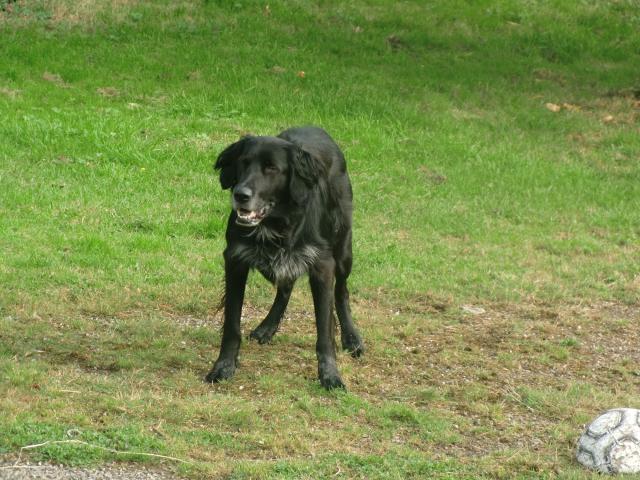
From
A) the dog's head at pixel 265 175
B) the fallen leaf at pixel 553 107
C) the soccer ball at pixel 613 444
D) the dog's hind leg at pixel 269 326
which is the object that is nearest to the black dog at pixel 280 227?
the dog's head at pixel 265 175

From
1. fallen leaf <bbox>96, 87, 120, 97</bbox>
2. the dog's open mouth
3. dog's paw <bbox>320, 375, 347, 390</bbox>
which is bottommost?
fallen leaf <bbox>96, 87, 120, 97</bbox>

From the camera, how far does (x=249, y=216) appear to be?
686 centimetres

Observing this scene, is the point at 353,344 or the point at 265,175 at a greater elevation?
the point at 265,175

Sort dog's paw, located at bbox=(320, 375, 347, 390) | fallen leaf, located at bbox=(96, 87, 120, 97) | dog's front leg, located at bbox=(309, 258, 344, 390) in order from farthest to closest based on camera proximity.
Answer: fallen leaf, located at bbox=(96, 87, 120, 97), dog's front leg, located at bbox=(309, 258, 344, 390), dog's paw, located at bbox=(320, 375, 347, 390)

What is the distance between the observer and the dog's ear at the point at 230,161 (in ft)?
23.1

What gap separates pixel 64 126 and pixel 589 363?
7.29 m

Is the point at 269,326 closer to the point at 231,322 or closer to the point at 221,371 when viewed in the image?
the point at 231,322

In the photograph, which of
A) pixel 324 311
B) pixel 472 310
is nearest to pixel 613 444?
pixel 324 311

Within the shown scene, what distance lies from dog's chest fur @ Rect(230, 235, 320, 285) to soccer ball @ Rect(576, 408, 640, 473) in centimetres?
209

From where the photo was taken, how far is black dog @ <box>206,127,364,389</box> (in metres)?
6.92

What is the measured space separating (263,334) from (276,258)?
1172 millimetres

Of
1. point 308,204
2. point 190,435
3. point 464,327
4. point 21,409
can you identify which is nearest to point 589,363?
point 464,327

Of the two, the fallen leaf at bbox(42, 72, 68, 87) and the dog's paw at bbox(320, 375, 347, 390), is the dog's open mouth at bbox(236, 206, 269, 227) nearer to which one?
the dog's paw at bbox(320, 375, 347, 390)

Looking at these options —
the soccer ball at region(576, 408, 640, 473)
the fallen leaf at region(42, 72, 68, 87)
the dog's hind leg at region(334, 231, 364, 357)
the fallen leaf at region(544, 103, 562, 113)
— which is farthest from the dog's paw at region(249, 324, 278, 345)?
the fallen leaf at region(544, 103, 562, 113)
